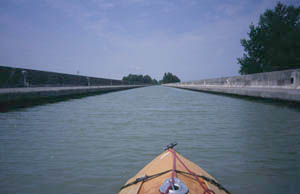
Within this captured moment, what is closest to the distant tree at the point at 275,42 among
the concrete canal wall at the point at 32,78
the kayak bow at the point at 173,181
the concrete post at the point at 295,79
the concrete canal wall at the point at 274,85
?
the concrete canal wall at the point at 274,85

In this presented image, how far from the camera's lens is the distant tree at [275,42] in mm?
44294

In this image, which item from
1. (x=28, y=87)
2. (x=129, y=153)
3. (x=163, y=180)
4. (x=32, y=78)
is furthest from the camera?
(x=32, y=78)

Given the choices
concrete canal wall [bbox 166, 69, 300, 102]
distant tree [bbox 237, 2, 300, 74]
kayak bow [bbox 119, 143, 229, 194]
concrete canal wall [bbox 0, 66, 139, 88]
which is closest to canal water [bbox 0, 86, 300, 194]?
kayak bow [bbox 119, 143, 229, 194]

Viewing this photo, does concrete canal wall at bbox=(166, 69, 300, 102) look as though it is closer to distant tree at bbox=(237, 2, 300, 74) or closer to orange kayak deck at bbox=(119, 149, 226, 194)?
orange kayak deck at bbox=(119, 149, 226, 194)

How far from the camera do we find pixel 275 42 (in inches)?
1902

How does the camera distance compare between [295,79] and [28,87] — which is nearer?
[295,79]

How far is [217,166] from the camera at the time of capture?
3.71 metres

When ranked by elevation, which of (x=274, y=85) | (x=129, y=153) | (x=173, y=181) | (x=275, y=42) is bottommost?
(x=129, y=153)

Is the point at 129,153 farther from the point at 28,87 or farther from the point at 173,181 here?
the point at 28,87

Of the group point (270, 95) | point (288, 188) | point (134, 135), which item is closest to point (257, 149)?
point (288, 188)

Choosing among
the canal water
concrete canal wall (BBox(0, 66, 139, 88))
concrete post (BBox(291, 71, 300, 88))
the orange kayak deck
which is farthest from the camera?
concrete canal wall (BBox(0, 66, 139, 88))

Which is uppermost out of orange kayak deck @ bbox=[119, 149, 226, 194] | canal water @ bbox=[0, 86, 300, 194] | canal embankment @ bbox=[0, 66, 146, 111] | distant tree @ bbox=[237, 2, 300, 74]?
distant tree @ bbox=[237, 2, 300, 74]

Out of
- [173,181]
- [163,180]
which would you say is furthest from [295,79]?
[173,181]

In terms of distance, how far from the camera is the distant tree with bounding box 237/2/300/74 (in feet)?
145
